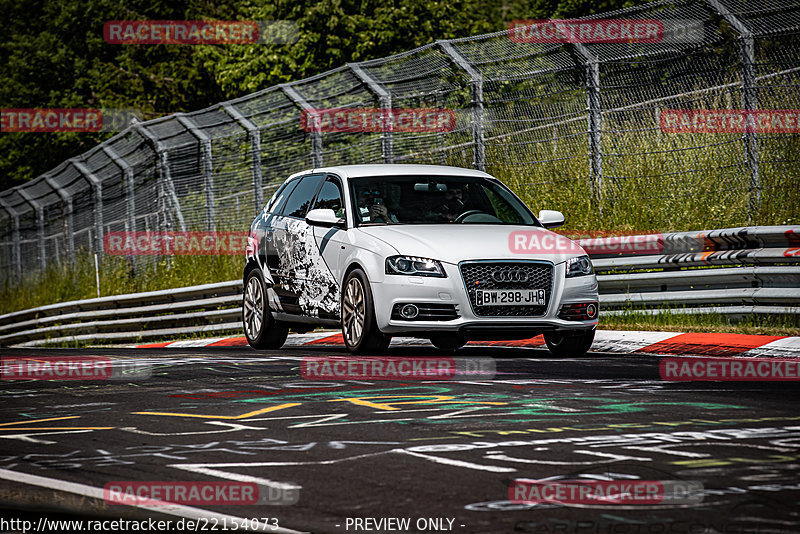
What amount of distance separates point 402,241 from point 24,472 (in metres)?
5.41

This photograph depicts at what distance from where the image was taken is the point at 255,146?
20.1 m

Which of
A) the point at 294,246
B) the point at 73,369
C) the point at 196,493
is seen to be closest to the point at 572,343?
the point at 294,246

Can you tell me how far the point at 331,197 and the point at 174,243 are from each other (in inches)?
481

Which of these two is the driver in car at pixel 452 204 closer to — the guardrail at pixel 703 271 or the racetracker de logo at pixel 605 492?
the guardrail at pixel 703 271

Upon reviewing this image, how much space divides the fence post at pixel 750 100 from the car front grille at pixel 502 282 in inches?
152

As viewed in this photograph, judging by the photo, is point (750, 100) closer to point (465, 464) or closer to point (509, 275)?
point (509, 275)

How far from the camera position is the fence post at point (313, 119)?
1805 centimetres

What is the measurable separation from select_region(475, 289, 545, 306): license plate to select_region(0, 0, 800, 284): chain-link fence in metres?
4.00

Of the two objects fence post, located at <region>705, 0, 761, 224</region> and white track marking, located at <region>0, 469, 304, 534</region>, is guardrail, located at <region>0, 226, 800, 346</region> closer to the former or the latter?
fence post, located at <region>705, 0, 761, 224</region>

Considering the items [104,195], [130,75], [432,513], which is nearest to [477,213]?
[432,513]

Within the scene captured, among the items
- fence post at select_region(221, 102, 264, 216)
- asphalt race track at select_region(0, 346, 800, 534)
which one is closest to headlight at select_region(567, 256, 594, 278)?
asphalt race track at select_region(0, 346, 800, 534)

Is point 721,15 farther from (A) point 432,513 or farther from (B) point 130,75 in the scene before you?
(B) point 130,75

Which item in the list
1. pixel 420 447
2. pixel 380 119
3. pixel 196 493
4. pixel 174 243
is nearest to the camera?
pixel 196 493

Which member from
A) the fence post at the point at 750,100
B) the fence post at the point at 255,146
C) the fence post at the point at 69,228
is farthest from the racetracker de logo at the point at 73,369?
the fence post at the point at 69,228
